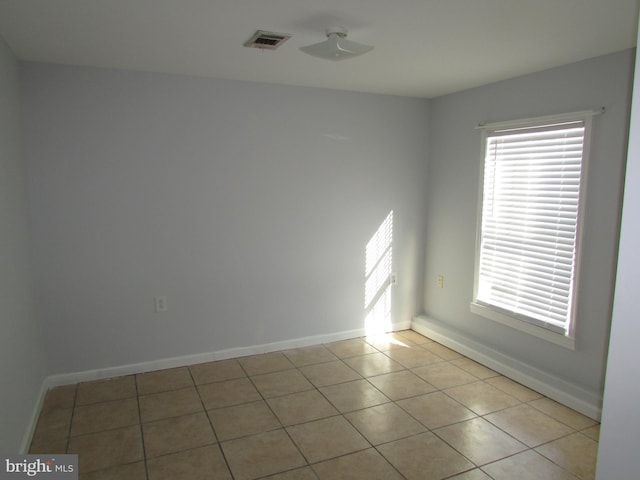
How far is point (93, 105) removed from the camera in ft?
10.00

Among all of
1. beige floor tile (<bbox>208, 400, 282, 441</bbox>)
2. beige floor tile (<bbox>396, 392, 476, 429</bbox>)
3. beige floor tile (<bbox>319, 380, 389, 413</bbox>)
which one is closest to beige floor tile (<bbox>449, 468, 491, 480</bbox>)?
beige floor tile (<bbox>396, 392, 476, 429</bbox>)

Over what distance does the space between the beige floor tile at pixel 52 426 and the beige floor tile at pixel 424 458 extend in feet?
6.09

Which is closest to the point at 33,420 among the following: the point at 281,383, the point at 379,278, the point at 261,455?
the point at 261,455

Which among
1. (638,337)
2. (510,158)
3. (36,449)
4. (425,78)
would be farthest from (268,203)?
(638,337)

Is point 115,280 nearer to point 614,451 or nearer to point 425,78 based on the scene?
point 425,78

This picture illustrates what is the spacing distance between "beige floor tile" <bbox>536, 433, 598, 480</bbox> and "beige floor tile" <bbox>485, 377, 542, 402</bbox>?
1.56ft

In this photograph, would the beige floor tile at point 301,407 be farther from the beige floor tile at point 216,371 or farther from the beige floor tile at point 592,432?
the beige floor tile at point 592,432

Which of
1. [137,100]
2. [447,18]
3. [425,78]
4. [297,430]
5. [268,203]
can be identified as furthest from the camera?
[268,203]

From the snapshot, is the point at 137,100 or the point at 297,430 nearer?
the point at 297,430

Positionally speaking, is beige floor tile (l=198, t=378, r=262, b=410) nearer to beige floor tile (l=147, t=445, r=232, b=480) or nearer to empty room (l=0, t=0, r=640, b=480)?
empty room (l=0, t=0, r=640, b=480)

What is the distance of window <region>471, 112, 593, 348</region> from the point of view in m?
2.93

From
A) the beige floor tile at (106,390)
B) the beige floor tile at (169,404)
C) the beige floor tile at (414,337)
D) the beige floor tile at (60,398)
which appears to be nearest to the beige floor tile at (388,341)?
the beige floor tile at (414,337)

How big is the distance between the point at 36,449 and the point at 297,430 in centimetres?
143

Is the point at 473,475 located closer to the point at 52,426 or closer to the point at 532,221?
the point at 532,221
